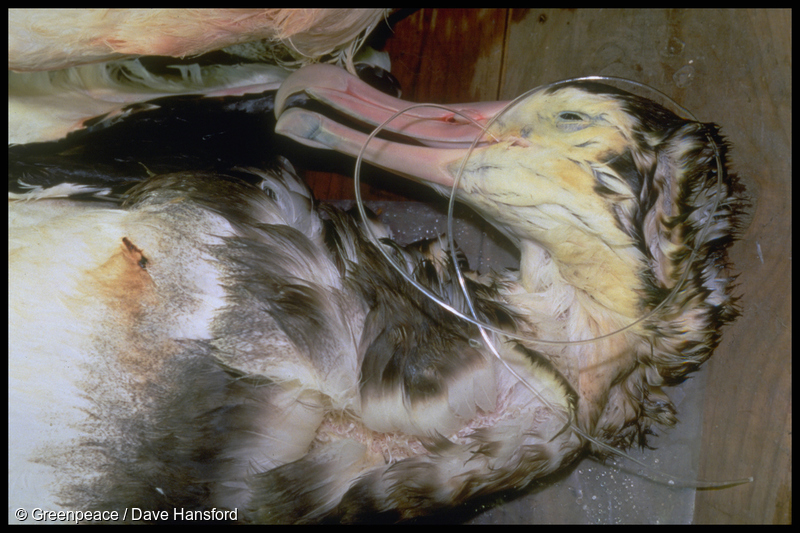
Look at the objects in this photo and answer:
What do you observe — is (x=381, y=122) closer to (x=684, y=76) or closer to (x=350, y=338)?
(x=350, y=338)

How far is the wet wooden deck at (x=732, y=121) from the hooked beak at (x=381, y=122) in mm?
272

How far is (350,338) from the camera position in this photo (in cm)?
101

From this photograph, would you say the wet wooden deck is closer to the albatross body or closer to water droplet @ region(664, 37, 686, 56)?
water droplet @ region(664, 37, 686, 56)

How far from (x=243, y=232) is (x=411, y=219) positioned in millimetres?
538

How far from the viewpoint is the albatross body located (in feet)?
3.01

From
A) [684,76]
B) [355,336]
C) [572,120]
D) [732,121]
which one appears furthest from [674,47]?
[355,336]

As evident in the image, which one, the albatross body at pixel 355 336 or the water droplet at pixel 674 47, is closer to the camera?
the albatross body at pixel 355 336

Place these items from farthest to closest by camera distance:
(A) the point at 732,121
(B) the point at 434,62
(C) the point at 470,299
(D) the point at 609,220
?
(B) the point at 434,62
(A) the point at 732,121
(C) the point at 470,299
(D) the point at 609,220

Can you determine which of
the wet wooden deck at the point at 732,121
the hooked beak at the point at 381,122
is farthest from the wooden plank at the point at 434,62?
the hooked beak at the point at 381,122

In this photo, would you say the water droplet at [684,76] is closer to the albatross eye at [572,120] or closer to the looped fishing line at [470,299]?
the looped fishing line at [470,299]

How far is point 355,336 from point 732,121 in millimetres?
1003

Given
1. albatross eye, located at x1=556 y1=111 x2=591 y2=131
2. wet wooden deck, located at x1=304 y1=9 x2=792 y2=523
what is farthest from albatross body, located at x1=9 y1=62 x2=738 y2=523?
wet wooden deck, located at x1=304 y1=9 x2=792 y2=523

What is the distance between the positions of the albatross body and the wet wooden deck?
163mm

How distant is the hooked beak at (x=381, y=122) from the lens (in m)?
1.11
